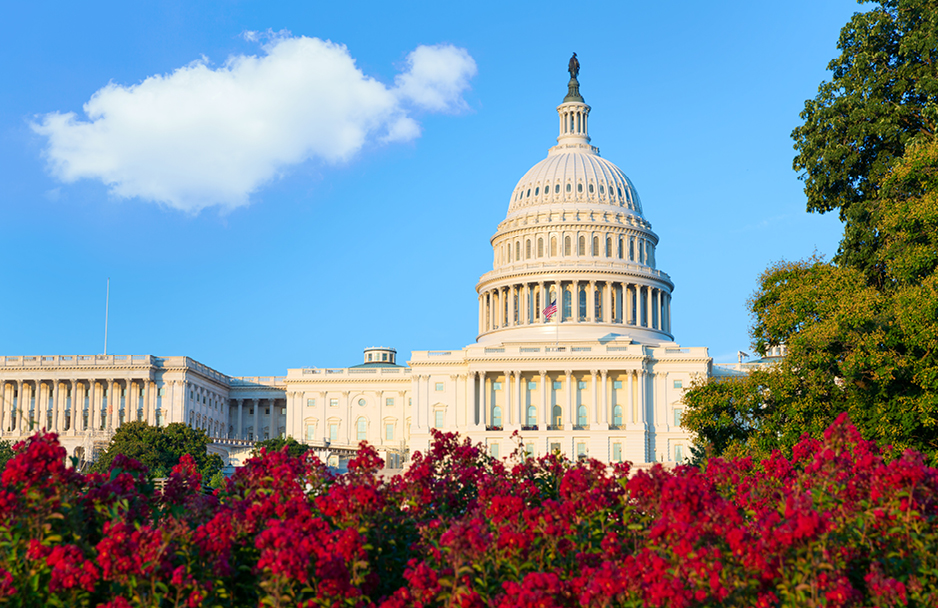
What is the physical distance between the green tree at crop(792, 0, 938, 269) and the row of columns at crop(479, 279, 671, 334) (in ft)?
294

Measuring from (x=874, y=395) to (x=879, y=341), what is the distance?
2.94 metres

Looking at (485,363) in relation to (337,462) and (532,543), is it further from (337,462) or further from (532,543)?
(532,543)

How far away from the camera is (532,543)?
12492 mm

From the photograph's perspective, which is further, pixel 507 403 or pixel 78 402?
pixel 78 402

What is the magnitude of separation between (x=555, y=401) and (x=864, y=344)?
87.0m

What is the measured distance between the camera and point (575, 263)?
142m

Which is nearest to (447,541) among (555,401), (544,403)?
(544,403)

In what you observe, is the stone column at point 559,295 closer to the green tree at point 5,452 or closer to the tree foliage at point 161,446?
the tree foliage at point 161,446

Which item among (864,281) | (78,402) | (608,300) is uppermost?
(608,300)

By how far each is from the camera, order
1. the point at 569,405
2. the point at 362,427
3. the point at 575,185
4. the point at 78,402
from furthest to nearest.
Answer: the point at 575,185
the point at 362,427
the point at 78,402
the point at 569,405

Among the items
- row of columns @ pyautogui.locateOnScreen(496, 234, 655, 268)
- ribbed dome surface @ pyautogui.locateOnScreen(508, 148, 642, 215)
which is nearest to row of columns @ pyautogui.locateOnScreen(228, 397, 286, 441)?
row of columns @ pyautogui.locateOnScreen(496, 234, 655, 268)

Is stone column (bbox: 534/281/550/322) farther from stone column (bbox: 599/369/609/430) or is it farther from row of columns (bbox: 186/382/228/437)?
row of columns (bbox: 186/382/228/437)

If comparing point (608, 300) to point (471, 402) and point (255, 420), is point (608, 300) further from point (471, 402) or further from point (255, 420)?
point (255, 420)

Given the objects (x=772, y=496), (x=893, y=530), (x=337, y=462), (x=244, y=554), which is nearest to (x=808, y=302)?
(x=772, y=496)
